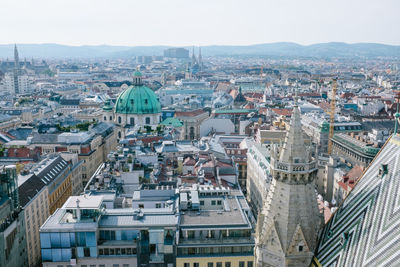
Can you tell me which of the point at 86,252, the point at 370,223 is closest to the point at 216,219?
the point at 86,252

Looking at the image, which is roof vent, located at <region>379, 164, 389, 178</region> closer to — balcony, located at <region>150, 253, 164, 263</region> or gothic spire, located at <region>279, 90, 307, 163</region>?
gothic spire, located at <region>279, 90, 307, 163</region>

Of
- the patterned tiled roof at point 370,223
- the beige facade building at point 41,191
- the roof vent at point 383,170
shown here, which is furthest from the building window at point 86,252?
the roof vent at point 383,170

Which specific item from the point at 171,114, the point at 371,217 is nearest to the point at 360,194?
the point at 371,217

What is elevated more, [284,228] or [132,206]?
[284,228]

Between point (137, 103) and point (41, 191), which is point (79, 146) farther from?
point (137, 103)

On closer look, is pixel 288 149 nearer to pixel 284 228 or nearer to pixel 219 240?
pixel 284 228

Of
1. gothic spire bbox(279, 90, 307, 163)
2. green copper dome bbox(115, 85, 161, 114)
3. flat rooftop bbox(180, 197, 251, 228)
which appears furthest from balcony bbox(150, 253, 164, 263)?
green copper dome bbox(115, 85, 161, 114)
